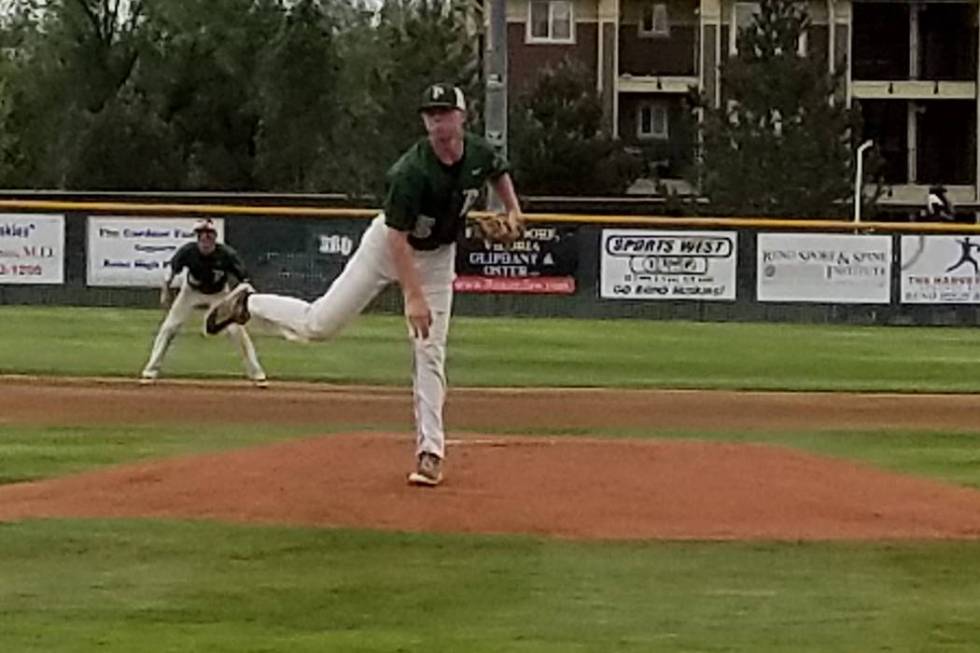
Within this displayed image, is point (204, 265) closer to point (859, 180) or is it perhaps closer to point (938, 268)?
point (938, 268)

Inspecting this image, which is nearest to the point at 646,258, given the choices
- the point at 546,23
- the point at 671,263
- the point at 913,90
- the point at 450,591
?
the point at 671,263

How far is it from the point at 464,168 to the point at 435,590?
8.76 feet

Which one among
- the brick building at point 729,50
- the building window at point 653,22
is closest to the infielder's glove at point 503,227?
the brick building at point 729,50

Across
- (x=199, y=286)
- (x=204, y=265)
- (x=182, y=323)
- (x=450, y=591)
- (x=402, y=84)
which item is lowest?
(x=450, y=591)

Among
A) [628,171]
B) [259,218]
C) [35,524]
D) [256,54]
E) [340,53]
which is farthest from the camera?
[340,53]

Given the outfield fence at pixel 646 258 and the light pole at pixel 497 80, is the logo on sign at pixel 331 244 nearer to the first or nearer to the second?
the outfield fence at pixel 646 258

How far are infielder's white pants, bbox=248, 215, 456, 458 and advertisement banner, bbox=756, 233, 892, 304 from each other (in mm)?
22388

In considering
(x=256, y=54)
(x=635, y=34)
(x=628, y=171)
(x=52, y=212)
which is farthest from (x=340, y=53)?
(x=52, y=212)

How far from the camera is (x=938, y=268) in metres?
32.2

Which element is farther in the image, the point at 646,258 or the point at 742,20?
the point at 742,20

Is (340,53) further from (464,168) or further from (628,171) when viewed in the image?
(464,168)

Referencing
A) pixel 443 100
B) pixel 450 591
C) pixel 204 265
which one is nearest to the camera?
pixel 450 591

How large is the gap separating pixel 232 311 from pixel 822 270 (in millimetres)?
22040

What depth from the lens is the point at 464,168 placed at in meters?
9.66
